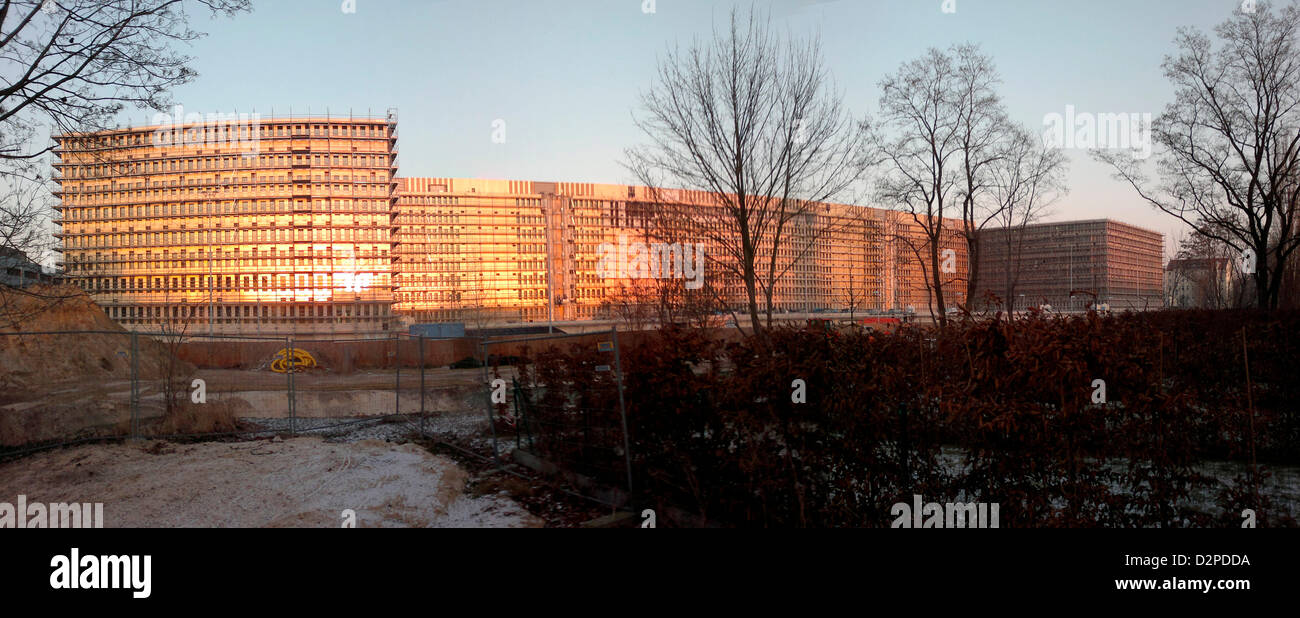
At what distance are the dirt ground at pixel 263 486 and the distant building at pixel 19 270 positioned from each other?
3.25 m

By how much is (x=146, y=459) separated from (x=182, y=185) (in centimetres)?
10309

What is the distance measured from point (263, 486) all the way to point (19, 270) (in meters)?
7.54

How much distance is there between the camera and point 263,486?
8695 millimetres

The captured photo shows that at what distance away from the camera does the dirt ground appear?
7.27 meters

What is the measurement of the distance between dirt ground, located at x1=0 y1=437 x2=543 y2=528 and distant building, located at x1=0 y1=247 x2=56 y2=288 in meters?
3.25

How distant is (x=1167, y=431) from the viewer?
4207 mm

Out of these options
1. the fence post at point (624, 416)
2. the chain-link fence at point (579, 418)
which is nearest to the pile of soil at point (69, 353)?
the chain-link fence at point (579, 418)

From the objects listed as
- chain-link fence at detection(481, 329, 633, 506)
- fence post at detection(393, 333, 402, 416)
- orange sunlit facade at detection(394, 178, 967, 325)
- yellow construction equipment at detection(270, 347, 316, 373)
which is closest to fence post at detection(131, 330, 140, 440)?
fence post at detection(393, 333, 402, 416)

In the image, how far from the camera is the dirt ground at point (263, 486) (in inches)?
286

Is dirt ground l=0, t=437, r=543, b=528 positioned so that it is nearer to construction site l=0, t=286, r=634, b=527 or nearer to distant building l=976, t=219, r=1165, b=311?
construction site l=0, t=286, r=634, b=527

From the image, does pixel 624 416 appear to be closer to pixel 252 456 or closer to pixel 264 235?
pixel 252 456

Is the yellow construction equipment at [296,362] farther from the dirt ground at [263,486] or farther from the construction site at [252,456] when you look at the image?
the dirt ground at [263,486]
